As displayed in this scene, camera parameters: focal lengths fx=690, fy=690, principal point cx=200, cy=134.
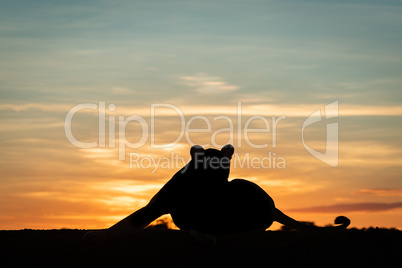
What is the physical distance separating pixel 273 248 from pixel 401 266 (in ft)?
8.27

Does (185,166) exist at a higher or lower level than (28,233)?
higher

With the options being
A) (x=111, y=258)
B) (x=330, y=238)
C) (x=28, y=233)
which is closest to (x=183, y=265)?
(x=111, y=258)

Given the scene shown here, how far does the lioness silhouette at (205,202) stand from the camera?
14.6 meters

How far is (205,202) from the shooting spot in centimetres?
1455

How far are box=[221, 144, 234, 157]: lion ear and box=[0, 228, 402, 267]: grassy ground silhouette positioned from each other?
178 cm

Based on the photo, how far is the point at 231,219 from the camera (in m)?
14.8

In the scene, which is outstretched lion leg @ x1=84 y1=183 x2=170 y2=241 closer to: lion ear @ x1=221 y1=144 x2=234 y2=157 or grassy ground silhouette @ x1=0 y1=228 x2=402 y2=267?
grassy ground silhouette @ x1=0 y1=228 x2=402 y2=267

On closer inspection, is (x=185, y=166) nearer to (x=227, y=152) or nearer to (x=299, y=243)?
(x=227, y=152)

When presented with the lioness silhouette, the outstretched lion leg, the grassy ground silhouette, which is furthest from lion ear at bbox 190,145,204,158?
the grassy ground silhouette

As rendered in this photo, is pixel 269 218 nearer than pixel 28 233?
Yes

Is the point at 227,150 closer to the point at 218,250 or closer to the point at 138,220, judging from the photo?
the point at 218,250

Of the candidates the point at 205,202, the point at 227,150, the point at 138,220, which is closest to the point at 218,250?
the point at 205,202

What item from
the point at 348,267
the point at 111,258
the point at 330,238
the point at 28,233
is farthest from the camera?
the point at 28,233

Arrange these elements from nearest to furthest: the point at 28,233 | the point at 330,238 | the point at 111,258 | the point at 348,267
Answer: the point at 348,267 → the point at 111,258 → the point at 330,238 → the point at 28,233
